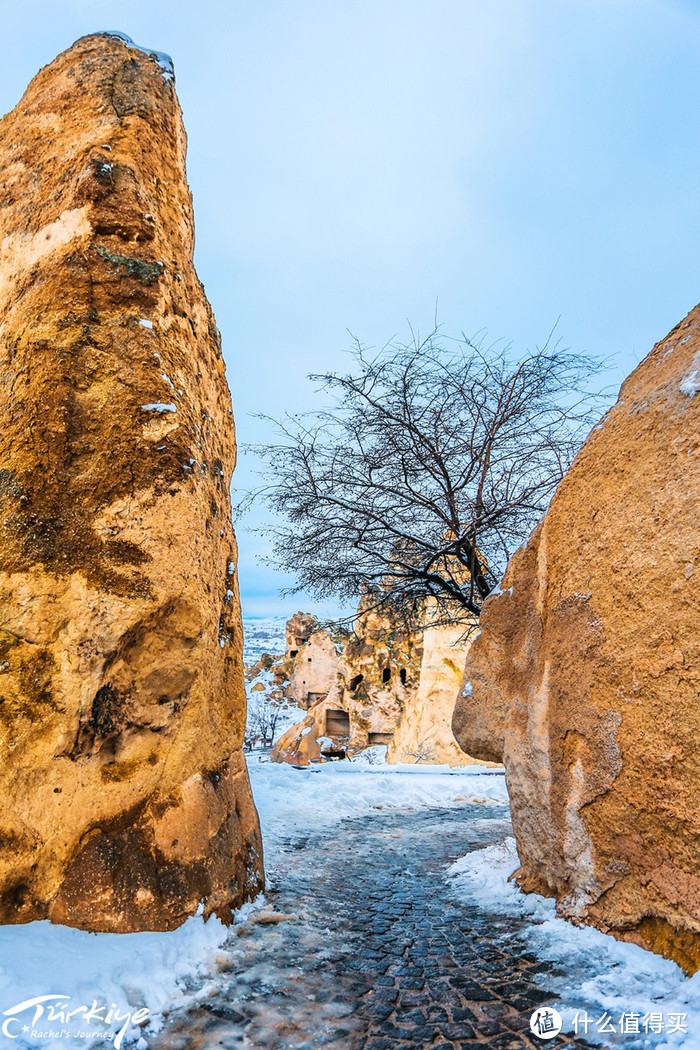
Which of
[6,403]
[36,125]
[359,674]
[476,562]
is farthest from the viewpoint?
[359,674]

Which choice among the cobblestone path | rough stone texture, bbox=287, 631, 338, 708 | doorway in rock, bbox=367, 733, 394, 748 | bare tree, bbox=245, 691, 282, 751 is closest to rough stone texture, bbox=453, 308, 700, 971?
the cobblestone path

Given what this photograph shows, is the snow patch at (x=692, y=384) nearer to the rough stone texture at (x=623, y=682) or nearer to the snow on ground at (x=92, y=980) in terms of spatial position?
the rough stone texture at (x=623, y=682)

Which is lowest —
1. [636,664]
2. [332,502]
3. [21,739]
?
[21,739]

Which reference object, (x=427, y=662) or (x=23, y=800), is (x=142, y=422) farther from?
(x=427, y=662)

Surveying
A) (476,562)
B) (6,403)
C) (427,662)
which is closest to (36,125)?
(6,403)

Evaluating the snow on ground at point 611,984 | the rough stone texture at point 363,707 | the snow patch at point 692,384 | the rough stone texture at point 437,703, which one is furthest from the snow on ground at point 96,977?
the rough stone texture at point 363,707

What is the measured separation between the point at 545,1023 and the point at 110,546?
8.97 ft

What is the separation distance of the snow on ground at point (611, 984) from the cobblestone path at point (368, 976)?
0.11 meters

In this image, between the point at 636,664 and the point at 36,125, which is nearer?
the point at 636,664

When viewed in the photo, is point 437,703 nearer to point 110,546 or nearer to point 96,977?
point 110,546

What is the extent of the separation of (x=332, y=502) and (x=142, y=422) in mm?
3848

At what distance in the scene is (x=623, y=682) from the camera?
2.72 meters

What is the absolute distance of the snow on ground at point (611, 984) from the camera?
1.95m

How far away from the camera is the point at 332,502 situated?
6945 millimetres
